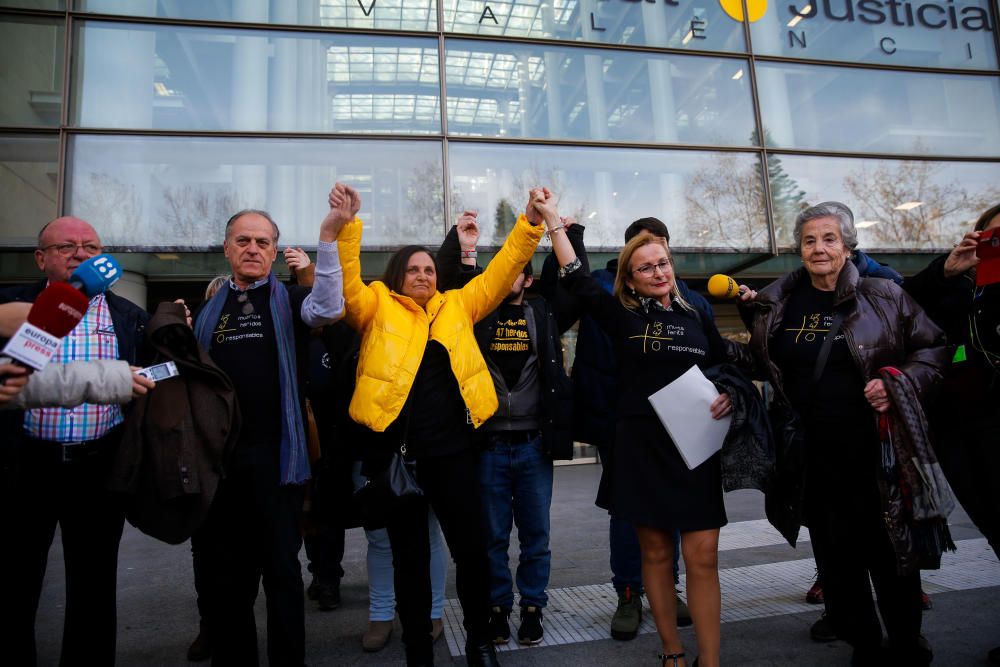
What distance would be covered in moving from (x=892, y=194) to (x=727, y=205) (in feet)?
8.58

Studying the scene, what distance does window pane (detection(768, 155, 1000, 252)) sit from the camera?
30.9ft

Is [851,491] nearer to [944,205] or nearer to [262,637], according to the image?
[262,637]

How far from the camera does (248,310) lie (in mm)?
3016

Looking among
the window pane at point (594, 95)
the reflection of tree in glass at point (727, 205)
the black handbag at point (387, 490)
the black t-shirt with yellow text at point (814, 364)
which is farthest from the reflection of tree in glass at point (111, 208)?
the black t-shirt with yellow text at point (814, 364)

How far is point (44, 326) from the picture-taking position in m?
1.91

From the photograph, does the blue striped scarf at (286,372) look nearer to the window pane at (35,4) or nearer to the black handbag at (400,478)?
the black handbag at (400,478)

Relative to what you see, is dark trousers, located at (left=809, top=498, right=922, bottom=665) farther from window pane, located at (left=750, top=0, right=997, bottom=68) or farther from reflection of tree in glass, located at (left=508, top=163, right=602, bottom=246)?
window pane, located at (left=750, top=0, right=997, bottom=68)

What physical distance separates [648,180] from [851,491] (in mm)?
6921

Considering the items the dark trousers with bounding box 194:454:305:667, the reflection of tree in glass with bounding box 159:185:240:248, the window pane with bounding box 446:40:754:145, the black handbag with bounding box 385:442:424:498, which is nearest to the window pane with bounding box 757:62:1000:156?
the window pane with bounding box 446:40:754:145

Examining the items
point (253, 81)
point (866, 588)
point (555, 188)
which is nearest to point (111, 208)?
point (253, 81)

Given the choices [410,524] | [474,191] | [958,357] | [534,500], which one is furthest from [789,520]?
[474,191]

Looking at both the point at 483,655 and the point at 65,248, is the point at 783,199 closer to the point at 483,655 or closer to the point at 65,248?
the point at 483,655

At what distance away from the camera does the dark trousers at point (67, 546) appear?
8.77ft

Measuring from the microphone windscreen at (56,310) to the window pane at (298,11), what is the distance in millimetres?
8019
